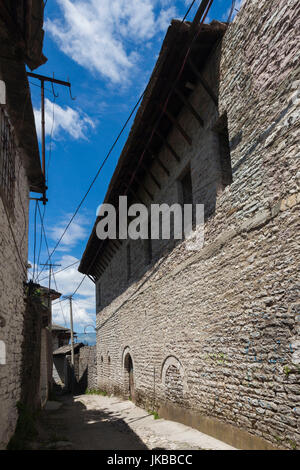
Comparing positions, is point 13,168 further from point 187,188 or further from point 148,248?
point 148,248

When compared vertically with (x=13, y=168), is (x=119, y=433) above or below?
below

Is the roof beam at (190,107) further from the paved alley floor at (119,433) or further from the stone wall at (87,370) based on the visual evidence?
the stone wall at (87,370)

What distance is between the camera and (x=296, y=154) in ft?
14.0

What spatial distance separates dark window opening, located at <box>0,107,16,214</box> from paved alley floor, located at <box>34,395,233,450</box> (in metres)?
4.24

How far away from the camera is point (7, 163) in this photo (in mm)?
5891

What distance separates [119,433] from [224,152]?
245 inches

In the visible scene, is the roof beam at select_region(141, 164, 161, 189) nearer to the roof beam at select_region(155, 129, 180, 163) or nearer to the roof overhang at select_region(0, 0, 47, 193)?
the roof beam at select_region(155, 129, 180, 163)

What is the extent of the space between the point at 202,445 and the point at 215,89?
6.13 metres

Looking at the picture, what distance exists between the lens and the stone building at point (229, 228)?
4.35m

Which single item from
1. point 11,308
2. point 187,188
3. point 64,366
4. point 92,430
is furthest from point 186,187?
point 64,366

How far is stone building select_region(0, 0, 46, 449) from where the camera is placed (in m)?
4.74
